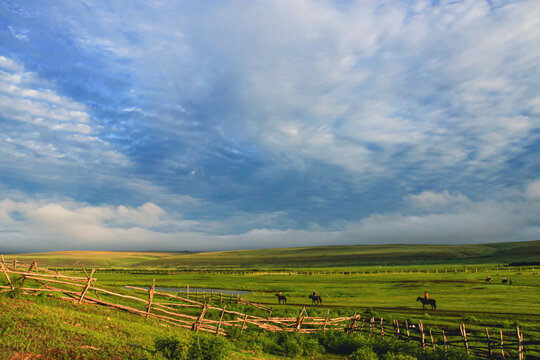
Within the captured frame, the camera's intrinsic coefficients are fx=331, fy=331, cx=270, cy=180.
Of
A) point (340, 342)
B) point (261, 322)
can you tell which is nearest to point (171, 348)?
point (261, 322)

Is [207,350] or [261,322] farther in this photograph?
[261,322]

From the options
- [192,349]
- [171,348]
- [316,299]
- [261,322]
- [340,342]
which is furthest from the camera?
[316,299]

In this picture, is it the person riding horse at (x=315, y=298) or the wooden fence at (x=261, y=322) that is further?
the person riding horse at (x=315, y=298)

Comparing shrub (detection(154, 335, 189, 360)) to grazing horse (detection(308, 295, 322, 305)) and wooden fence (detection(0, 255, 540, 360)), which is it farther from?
grazing horse (detection(308, 295, 322, 305))

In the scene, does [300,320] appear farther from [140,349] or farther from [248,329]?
[140,349]

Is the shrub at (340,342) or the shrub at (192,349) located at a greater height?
the shrub at (192,349)

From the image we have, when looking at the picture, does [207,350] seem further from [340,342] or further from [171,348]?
[340,342]

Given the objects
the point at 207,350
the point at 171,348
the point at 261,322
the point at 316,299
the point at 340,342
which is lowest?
the point at 316,299

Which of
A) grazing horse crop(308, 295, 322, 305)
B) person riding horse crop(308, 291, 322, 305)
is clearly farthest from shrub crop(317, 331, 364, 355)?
grazing horse crop(308, 295, 322, 305)

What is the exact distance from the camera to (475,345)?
22969 millimetres

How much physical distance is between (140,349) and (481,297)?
4969 cm

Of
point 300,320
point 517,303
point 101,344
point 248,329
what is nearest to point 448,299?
point 517,303

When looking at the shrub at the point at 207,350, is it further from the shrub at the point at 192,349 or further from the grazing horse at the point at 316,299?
the grazing horse at the point at 316,299

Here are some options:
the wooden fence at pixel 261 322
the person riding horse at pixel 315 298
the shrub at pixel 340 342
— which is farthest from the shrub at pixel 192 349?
the person riding horse at pixel 315 298
